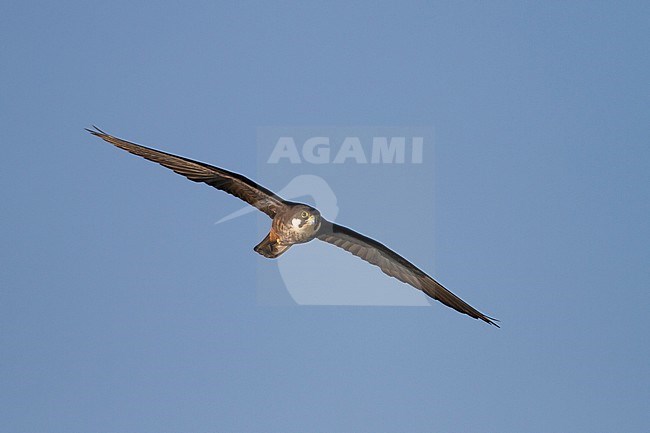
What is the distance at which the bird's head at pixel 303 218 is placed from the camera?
89.7ft

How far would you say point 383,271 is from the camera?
30.8 m

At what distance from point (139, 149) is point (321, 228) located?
497 cm

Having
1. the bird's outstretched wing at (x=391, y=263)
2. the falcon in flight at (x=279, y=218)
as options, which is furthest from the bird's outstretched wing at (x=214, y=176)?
the bird's outstretched wing at (x=391, y=263)

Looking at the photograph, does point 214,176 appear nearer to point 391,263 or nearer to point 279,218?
point 279,218

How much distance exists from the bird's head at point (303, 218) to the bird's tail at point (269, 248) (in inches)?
31.0

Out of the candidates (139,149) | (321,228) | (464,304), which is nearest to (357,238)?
(321,228)

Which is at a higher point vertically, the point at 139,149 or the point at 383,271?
the point at 139,149

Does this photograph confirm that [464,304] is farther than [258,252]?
Yes

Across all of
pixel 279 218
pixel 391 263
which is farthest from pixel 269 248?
pixel 391 263

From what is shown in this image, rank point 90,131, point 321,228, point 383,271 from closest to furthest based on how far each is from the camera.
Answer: point 90,131, point 321,228, point 383,271

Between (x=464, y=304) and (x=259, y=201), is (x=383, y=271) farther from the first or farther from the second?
(x=259, y=201)

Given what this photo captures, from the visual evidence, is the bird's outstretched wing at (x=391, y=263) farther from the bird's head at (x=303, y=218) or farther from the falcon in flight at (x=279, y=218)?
the bird's head at (x=303, y=218)

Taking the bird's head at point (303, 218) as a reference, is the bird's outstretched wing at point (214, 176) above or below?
above

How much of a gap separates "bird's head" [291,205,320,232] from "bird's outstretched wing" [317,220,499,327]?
180 cm
